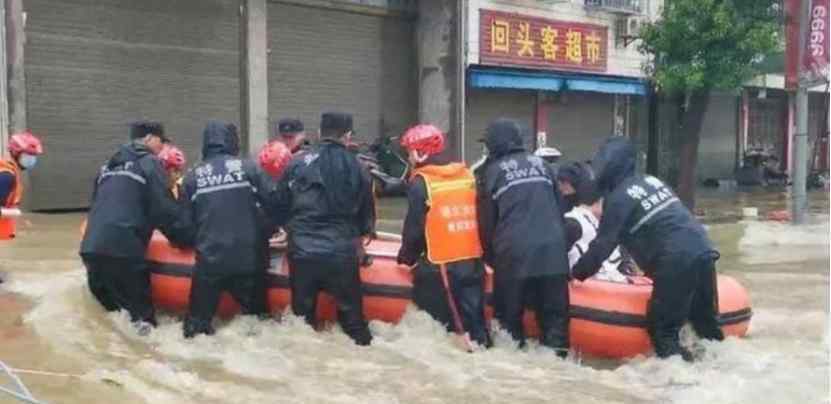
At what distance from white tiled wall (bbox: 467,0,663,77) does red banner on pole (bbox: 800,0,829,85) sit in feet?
19.7

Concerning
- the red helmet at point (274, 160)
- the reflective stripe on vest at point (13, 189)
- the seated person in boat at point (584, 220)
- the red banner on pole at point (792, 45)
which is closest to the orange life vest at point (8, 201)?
the reflective stripe on vest at point (13, 189)

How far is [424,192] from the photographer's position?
667cm

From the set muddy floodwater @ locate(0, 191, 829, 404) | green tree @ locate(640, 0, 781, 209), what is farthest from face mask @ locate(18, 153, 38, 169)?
green tree @ locate(640, 0, 781, 209)

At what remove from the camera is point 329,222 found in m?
6.68

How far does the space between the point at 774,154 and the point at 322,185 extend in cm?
2538

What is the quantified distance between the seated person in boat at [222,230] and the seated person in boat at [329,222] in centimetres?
21

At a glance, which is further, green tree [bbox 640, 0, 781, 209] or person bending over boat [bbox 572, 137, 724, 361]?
green tree [bbox 640, 0, 781, 209]

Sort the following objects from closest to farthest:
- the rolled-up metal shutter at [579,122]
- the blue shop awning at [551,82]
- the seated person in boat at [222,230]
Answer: the seated person in boat at [222,230]
the blue shop awning at [551,82]
the rolled-up metal shutter at [579,122]

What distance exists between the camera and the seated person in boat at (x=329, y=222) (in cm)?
665

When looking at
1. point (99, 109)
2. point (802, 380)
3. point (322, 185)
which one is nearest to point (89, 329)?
point (322, 185)

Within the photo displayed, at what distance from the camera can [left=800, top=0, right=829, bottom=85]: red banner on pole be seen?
1554cm

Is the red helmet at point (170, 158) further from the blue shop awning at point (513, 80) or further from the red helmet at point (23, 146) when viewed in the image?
the blue shop awning at point (513, 80)

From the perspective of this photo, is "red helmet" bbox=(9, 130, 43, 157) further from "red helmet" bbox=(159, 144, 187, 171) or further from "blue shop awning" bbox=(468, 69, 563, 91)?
"blue shop awning" bbox=(468, 69, 563, 91)

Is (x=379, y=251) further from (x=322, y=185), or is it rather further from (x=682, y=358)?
(x=682, y=358)
